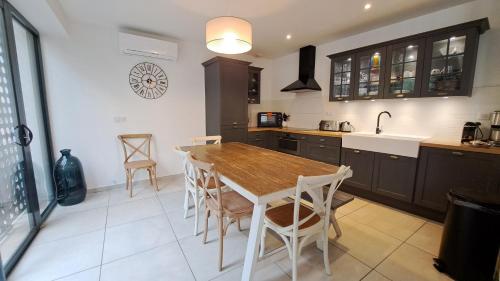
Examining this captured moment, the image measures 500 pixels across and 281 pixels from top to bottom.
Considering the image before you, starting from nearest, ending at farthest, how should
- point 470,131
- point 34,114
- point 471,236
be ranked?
point 471,236
point 470,131
point 34,114

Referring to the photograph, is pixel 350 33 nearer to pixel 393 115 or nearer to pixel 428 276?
pixel 393 115

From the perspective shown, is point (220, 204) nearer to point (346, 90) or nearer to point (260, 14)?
point (260, 14)

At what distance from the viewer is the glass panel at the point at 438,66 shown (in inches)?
98.0

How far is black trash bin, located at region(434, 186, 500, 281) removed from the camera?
147 cm

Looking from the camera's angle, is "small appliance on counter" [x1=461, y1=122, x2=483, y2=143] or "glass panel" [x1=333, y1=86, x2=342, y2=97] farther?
"glass panel" [x1=333, y1=86, x2=342, y2=97]

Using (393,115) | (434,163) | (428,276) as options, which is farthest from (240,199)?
(393,115)

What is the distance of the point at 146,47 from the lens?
3248 mm

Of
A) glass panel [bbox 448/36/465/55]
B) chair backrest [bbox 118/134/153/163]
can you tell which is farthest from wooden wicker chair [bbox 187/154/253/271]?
glass panel [bbox 448/36/465/55]

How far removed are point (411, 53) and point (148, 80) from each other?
3871mm

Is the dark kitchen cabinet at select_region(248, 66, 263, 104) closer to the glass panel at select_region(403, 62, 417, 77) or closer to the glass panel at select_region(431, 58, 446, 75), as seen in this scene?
the glass panel at select_region(403, 62, 417, 77)

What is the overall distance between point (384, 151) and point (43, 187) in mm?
4537

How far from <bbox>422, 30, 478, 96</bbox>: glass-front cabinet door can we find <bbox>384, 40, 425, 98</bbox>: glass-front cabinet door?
0.08 metres

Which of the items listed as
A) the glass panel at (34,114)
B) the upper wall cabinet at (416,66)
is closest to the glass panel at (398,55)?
the upper wall cabinet at (416,66)

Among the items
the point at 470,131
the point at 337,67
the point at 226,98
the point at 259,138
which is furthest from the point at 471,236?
the point at 226,98
